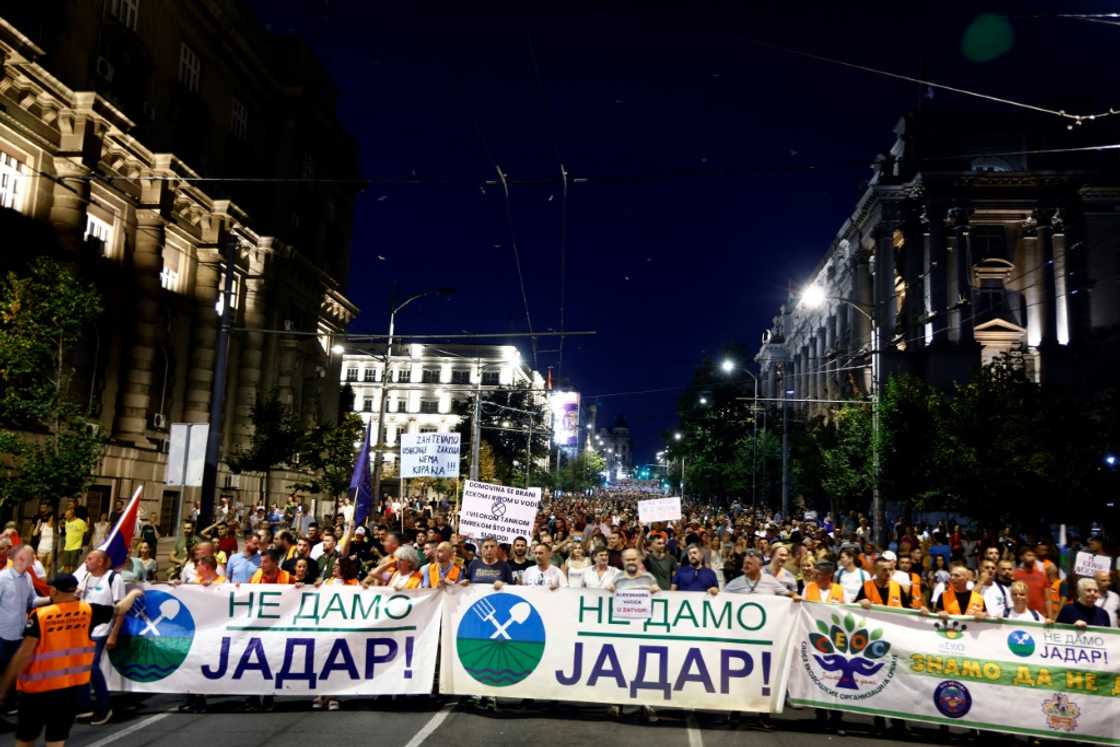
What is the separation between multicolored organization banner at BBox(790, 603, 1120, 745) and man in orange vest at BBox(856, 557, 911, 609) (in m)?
0.72

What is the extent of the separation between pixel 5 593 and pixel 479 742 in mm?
4471

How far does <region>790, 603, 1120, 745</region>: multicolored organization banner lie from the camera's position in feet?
27.5

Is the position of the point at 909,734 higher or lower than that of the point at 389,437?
lower

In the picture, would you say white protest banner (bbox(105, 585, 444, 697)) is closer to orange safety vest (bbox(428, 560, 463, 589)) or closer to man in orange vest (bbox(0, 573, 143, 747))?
orange safety vest (bbox(428, 560, 463, 589))

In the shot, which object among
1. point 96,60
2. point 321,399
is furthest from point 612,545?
point 321,399

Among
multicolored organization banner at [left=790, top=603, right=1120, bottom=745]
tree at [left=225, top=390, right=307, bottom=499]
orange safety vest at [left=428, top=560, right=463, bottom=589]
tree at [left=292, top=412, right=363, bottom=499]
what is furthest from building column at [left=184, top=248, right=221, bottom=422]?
multicolored organization banner at [left=790, top=603, right=1120, bottom=745]

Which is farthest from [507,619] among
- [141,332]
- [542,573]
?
[141,332]

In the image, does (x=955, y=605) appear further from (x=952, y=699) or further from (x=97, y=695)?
(x=97, y=695)

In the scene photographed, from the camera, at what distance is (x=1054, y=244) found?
53219 millimetres

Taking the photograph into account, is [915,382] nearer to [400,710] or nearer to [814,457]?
[814,457]

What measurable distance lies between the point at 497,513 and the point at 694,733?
605 centimetres

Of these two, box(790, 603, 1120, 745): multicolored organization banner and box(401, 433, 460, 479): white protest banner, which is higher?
box(401, 433, 460, 479): white protest banner

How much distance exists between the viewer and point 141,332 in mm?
30469

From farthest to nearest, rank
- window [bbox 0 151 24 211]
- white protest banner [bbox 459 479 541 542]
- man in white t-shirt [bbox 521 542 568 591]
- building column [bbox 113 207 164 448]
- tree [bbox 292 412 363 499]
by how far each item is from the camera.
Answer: tree [bbox 292 412 363 499]
building column [bbox 113 207 164 448]
window [bbox 0 151 24 211]
white protest banner [bbox 459 479 541 542]
man in white t-shirt [bbox 521 542 568 591]
